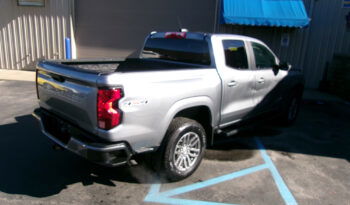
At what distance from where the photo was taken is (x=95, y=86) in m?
2.73

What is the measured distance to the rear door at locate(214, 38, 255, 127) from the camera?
158 inches

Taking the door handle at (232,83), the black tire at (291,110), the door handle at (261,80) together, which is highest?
the door handle at (232,83)

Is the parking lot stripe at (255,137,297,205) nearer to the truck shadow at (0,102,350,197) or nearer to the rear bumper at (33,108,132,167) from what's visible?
the truck shadow at (0,102,350,197)

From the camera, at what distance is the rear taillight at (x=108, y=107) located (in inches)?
106

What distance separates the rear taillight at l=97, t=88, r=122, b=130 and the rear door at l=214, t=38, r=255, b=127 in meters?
1.71

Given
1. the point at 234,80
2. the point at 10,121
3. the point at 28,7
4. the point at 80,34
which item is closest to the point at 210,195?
the point at 234,80

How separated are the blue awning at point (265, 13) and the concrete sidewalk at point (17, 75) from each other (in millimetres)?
7384

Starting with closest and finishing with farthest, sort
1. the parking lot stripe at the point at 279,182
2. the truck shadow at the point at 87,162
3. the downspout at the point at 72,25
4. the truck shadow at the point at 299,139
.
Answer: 1. the parking lot stripe at the point at 279,182
2. the truck shadow at the point at 87,162
3. the truck shadow at the point at 299,139
4. the downspout at the point at 72,25

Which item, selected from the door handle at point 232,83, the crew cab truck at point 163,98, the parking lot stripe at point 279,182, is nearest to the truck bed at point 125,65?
the crew cab truck at point 163,98

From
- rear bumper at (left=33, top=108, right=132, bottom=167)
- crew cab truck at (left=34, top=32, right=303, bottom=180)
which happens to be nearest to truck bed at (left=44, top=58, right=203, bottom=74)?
crew cab truck at (left=34, top=32, right=303, bottom=180)

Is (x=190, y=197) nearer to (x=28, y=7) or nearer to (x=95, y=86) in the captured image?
(x=95, y=86)

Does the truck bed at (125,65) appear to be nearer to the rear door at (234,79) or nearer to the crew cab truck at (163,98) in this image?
the crew cab truck at (163,98)

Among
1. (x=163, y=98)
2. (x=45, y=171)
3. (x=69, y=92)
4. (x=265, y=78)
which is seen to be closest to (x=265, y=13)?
(x=265, y=78)

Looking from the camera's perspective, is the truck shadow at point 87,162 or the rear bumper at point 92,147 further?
the truck shadow at point 87,162
